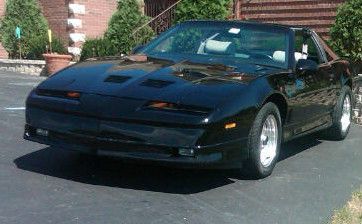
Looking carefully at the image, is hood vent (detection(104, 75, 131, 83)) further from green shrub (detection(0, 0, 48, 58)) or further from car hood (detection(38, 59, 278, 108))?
green shrub (detection(0, 0, 48, 58))

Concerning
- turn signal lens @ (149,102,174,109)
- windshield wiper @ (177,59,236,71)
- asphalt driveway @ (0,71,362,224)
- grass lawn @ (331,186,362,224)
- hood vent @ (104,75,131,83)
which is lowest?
grass lawn @ (331,186,362,224)

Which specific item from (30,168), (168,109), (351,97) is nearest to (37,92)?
(30,168)

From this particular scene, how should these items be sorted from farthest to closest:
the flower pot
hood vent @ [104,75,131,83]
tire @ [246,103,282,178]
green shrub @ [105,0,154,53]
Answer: green shrub @ [105,0,154,53] → the flower pot → tire @ [246,103,282,178] → hood vent @ [104,75,131,83]

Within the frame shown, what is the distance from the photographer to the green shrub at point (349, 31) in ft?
36.8

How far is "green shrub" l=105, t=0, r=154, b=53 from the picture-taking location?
590 inches

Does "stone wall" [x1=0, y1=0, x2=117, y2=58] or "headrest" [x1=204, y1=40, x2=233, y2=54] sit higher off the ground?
"stone wall" [x1=0, y1=0, x2=117, y2=58]

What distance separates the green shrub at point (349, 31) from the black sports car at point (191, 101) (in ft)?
16.0

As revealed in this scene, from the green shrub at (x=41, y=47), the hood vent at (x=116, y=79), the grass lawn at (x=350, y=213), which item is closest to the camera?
the grass lawn at (x=350, y=213)

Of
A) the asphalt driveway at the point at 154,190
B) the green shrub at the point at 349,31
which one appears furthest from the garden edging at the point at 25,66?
the asphalt driveway at the point at 154,190

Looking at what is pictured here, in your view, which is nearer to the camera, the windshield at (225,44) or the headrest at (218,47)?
the windshield at (225,44)

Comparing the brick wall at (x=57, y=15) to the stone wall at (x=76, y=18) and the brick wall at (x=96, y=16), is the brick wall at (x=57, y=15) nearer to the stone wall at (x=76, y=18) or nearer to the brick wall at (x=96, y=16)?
the stone wall at (x=76, y=18)

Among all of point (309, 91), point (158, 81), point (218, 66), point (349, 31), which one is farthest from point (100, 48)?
point (158, 81)

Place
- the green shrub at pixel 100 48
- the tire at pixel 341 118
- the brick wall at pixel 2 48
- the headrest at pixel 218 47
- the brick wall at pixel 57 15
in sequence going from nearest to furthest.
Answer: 1. the headrest at pixel 218 47
2. the tire at pixel 341 118
3. the green shrub at pixel 100 48
4. the brick wall at pixel 57 15
5. the brick wall at pixel 2 48

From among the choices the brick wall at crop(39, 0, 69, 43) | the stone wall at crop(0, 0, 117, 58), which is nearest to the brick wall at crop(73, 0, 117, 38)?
the stone wall at crop(0, 0, 117, 58)
